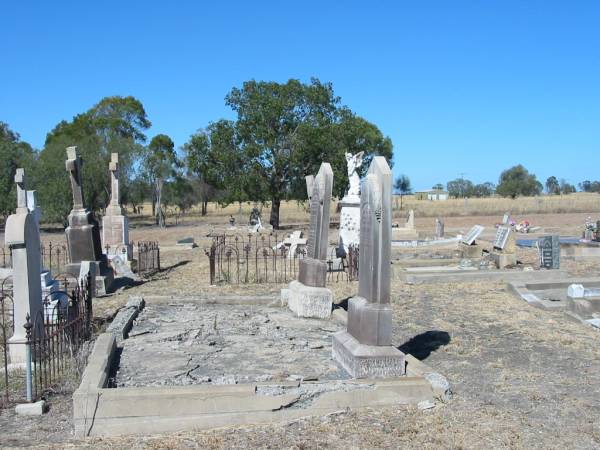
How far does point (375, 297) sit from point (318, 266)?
126 inches

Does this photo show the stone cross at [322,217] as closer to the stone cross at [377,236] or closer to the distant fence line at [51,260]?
the stone cross at [377,236]

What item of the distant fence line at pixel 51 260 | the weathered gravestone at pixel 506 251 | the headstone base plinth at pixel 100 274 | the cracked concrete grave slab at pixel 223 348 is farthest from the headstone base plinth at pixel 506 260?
the distant fence line at pixel 51 260

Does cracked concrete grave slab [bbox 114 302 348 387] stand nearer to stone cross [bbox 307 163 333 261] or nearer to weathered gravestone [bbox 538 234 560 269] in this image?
stone cross [bbox 307 163 333 261]

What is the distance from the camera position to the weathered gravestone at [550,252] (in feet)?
48.2

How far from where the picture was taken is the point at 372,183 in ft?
21.3

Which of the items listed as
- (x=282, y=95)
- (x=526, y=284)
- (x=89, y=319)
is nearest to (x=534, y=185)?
(x=282, y=95)

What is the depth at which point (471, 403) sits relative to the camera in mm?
5957

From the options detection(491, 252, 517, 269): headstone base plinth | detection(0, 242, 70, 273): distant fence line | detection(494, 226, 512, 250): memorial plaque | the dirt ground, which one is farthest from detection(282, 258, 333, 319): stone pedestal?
detection(494, 226, 512, 250): memorial plaque

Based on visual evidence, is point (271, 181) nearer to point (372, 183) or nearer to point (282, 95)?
point (282, 95)

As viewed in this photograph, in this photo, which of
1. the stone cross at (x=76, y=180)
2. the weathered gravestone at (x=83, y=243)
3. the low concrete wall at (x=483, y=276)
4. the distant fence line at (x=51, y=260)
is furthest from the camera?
the distant fence line at (x=51, y=260)

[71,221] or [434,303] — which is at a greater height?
[71,221]

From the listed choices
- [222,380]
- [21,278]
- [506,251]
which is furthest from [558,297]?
[21,278]

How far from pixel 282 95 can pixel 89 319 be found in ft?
89.6

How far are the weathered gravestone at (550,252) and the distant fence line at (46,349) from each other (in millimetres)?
11138
